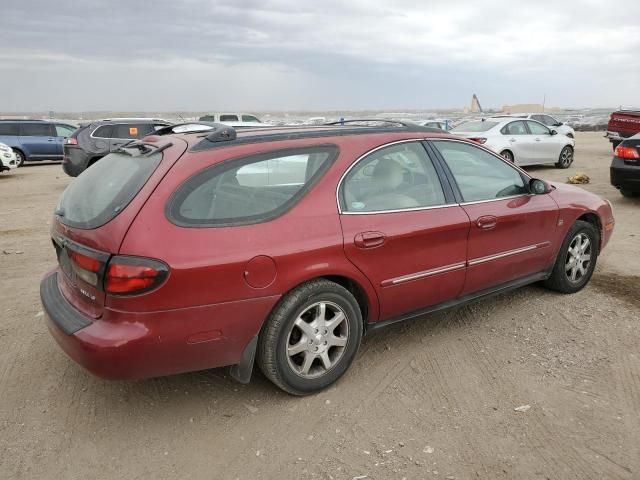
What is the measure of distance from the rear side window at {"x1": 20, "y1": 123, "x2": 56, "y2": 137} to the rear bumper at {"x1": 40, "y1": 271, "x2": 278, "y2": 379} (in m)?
18.9

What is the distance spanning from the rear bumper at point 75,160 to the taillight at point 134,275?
36.6 ft

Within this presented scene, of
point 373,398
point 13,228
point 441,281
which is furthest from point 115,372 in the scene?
point 13,228

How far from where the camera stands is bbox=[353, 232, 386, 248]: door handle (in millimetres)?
3211

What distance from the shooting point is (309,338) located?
123 inches

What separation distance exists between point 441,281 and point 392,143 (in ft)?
3.29

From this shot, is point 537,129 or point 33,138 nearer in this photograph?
point 537,129

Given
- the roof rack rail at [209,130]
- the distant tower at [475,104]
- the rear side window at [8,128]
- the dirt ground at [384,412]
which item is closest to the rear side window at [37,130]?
the rear side window at [8,128]

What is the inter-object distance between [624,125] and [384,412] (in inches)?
656

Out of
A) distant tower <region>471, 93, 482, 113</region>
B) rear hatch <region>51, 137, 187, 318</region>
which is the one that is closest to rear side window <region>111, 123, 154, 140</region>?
rear hatch <region>51, 137, 187, 318</region>

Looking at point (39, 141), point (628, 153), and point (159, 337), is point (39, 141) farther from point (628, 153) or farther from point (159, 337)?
point (159, 337)

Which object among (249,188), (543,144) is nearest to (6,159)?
(543,144)

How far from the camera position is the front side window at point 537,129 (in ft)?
46.8

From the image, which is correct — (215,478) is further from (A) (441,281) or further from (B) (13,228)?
(B) (13,228)

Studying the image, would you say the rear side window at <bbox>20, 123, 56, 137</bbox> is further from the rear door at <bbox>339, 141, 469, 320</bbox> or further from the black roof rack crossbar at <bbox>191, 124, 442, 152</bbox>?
the rear door at <bbox>339, 141, 469, 320</bbox>
